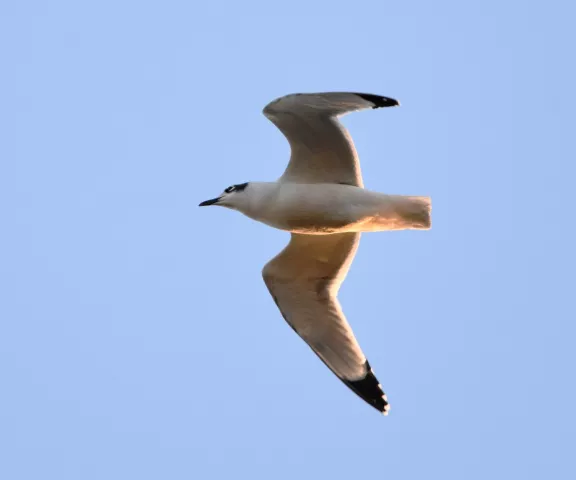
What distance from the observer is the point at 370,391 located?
10.4 m

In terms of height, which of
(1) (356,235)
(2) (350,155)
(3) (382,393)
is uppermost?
(2) (350,155)

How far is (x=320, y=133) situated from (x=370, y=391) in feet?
7.90

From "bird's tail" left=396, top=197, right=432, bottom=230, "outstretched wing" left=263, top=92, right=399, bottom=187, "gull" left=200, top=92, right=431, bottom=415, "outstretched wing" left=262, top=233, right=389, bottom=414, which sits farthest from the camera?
"outstretched wing" left=262, top=233, right=389, bottom=414

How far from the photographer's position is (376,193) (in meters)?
9.97

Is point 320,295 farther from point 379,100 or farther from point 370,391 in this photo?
point 379,100

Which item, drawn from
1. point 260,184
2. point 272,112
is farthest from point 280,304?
point 272,112

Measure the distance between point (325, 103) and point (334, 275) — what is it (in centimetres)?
187

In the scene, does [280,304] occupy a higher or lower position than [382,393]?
higher

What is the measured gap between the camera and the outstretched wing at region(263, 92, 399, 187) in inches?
371

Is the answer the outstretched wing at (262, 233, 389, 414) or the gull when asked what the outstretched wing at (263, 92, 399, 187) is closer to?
the gull

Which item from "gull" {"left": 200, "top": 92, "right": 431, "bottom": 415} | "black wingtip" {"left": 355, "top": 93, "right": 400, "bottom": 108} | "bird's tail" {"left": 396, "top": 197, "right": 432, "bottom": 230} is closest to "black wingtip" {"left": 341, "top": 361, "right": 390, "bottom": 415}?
"gull" {"left": 200, "top": 92, "right": 431, "bottom": 415}

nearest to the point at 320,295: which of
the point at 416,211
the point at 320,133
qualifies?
the point at 416,211

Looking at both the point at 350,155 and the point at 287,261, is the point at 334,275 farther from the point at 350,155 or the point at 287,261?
the point at 350,155

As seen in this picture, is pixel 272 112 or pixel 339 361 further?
pixel 339 361
